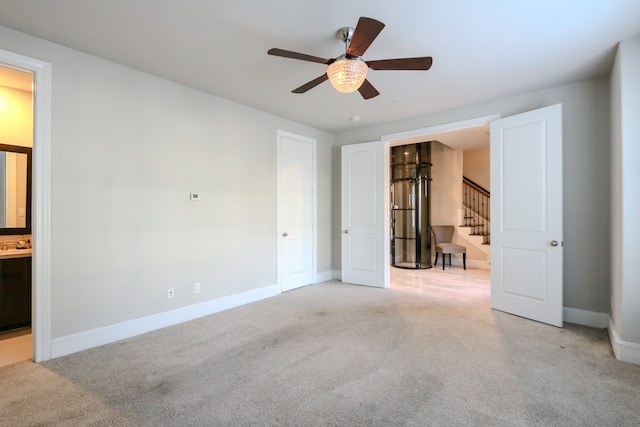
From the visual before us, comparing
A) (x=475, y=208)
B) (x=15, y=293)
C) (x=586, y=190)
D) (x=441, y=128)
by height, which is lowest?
(x=15, y=293)

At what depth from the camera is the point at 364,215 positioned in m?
5.13

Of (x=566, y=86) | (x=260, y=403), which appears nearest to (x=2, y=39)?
Answer: (x=260, y=403)

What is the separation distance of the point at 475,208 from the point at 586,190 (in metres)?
4.65

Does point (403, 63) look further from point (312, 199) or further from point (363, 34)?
point (312, 199)

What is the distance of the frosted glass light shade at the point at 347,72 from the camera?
2283 millimetres

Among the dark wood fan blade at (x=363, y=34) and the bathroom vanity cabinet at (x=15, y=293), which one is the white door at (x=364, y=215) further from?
the bathroom vanity cabinet at (x=15, y=293)

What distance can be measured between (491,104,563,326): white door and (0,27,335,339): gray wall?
2.98m

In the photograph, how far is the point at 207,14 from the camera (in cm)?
224

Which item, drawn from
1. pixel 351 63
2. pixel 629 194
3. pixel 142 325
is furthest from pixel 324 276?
pixel 629 194

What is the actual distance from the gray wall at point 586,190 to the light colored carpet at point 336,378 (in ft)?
1.55

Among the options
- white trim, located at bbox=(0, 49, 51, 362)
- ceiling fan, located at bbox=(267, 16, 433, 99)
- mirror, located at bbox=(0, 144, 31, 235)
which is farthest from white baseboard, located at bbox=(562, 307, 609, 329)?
mirror, located at bbox=(0, 144, 31, 235)

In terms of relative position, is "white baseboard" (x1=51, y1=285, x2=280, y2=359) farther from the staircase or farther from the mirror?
the staircase

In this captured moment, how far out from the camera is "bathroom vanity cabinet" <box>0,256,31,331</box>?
322 centimetres

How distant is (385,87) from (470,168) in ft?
19.2
